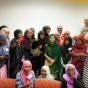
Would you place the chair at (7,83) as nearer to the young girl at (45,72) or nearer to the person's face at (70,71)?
the young girl at (45,72)

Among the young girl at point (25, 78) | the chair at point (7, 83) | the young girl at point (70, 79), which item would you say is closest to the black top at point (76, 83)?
the young girl at point (70, 79)

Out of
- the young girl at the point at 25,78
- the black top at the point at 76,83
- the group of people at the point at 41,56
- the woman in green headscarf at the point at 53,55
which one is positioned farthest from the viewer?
the woman in green headscarf at the point at 53,55

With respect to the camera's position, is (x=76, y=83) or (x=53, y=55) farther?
(x=53, y=55)

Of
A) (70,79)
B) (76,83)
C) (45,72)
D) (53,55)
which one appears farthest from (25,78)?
(53,55)

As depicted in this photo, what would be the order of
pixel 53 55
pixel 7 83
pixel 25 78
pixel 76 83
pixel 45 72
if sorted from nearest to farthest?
pixel 76 83, pixel 7 83, pixel 25 78, pixel 45 72, pixel 53 55

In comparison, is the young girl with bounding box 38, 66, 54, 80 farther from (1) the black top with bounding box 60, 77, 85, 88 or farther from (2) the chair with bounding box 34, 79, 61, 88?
(1) the black top with bounding box 60, 77, 85, 88

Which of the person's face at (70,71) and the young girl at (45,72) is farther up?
the person's face at (70,71)

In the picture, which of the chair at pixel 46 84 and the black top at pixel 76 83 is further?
the chair at pixel 46 84

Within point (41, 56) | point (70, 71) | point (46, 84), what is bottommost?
point (46, 84)

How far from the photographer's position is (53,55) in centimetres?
415

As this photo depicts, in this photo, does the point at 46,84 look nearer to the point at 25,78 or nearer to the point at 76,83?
the point at 25,78

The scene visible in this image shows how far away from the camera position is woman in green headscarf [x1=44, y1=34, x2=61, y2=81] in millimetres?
4145

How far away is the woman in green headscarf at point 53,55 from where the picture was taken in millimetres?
4145

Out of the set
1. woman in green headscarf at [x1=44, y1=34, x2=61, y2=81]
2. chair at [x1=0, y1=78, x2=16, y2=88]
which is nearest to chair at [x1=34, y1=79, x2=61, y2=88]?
chair at [x1=0, y1=78, x2=16, y2=88]
